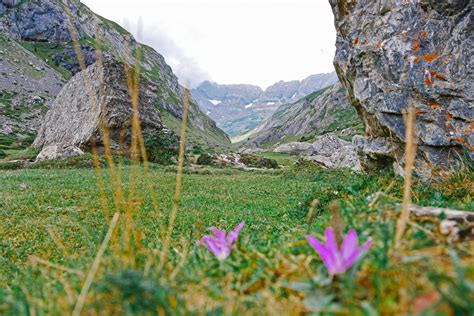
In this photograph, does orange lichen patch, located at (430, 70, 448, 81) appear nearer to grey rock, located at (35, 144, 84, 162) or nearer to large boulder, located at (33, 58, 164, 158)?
large boulder, located at (33, 58, 164, 158)

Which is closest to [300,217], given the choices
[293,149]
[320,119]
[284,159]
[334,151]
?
[334,151]

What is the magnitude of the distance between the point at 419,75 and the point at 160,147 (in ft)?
75.1

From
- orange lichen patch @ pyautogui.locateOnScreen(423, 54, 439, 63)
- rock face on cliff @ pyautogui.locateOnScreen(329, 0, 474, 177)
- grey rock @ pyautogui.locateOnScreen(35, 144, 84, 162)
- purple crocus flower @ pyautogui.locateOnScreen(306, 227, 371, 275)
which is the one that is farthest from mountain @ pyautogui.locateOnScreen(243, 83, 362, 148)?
purple crocus flower @ pyautogui.locateOnScreen(306, 227, 371, 275)

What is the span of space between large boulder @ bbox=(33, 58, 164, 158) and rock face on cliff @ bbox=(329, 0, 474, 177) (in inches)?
727

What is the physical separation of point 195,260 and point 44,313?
917mm

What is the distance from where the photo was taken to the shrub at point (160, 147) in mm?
26938

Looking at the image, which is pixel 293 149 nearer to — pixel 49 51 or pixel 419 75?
pixel 419 75

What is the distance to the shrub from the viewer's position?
88.4 ft

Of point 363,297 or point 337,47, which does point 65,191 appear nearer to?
point 337,47

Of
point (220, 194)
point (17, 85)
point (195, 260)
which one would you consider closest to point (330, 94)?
point (17, 85)

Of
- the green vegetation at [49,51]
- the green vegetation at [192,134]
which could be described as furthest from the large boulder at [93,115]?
the green vegetation at [49,51]

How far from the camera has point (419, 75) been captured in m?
7.23

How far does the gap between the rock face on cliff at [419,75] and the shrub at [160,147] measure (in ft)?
65.5

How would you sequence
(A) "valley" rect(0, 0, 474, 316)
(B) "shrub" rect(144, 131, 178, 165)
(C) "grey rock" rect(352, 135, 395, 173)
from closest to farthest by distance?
(A) "valley" rect(0, 0, 474, 316) → (C) "grey rock" rect(352, 135, 395, 173) → (B) "shrub" rect(144, 131, 178, 165)
